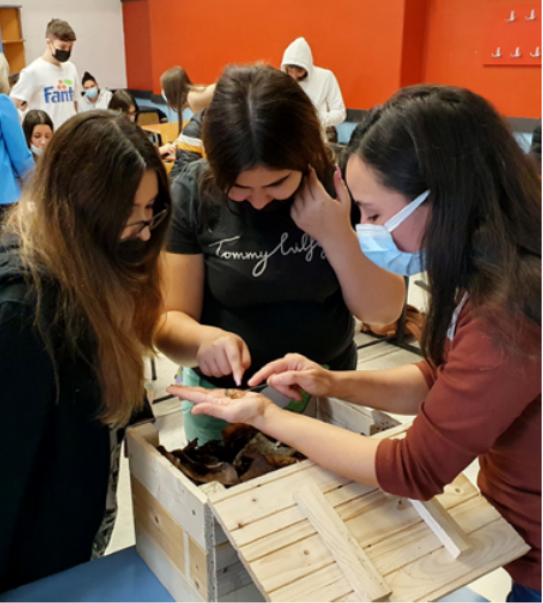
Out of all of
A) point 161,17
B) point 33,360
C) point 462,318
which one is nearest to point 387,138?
point 462,318

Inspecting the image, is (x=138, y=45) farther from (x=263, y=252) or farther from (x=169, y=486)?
(x=169, y=486)

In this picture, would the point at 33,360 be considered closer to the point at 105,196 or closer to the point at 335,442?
the point at 105,196

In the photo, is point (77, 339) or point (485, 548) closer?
point (485, 548)

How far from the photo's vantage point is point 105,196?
994 mm

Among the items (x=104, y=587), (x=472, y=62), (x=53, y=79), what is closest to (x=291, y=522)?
(x=104, y=587)

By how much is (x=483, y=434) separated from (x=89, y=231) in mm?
685

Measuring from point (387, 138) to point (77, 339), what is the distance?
23.7 inches

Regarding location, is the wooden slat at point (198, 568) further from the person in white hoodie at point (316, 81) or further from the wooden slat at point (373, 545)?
the person in white hoodie at point (316, 81)

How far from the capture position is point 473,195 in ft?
2.66

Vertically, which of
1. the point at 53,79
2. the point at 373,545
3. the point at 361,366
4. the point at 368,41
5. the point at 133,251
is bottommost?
the point at 361,366

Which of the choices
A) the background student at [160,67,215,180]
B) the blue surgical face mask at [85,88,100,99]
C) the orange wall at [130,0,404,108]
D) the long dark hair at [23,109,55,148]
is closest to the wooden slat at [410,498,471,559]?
the background student at [160,67,215,180]

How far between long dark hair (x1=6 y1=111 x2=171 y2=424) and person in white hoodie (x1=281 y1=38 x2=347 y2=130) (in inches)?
158

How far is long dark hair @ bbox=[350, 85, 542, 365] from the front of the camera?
2.58 feet

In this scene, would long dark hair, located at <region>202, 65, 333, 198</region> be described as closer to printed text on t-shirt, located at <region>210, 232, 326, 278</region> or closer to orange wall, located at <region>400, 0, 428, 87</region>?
printed text on t-shirt, located at <region>210, 232, 326, 278</region>
